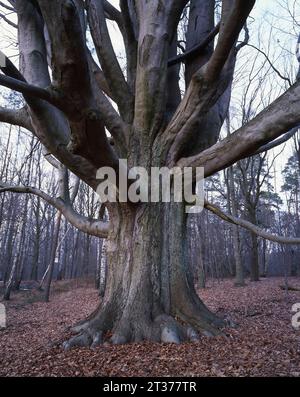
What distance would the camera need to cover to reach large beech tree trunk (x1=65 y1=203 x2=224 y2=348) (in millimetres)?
3662

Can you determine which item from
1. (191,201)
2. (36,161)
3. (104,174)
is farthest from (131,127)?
(36,161)

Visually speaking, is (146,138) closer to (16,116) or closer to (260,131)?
(260,131)

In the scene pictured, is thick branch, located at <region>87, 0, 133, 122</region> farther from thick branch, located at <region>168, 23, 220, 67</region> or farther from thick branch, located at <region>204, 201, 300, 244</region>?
thick branch, located at <region>204, 201, 300, 244</region>

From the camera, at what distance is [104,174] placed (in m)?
3.89

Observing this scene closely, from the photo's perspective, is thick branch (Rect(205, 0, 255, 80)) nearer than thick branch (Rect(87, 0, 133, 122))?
Yes

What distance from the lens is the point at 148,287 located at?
3.90 meters

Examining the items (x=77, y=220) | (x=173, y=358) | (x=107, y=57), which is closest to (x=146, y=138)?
(x=107, y=57)

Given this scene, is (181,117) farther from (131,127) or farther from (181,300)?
(181,300)

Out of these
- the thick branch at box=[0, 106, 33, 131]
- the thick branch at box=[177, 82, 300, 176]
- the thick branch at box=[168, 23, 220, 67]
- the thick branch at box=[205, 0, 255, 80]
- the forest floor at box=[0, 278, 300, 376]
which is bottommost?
the forest floor at box=[0, 278, 300, 376]

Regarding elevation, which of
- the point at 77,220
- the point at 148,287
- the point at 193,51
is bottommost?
the point at 148,287

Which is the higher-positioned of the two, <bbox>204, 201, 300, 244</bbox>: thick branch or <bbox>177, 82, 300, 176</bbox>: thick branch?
<bbox>177, 82, 300, 176</bbox>: thick branch

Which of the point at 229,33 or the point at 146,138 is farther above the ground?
the point at 229,33

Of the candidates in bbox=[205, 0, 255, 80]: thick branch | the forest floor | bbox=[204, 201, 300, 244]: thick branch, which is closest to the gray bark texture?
bbox=[205, 0, 255, 80]: thick branch
